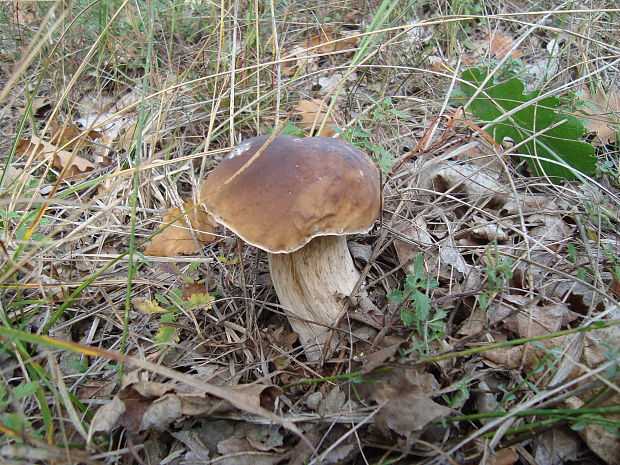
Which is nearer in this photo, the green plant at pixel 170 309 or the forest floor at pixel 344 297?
the forest floor at pixel 344 297

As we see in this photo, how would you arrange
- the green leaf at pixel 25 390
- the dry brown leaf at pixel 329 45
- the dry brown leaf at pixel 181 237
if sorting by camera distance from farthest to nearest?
1. the dry brown leaf at pixel 329 45
2. the dry brown leaf at pixel 181 237
3. the green leaf at pixel 25 390

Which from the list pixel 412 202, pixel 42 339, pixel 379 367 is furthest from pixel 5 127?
pixel 379 367

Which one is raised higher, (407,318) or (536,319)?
(407,318)

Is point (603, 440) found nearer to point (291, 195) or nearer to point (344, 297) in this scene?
point (344, 297)

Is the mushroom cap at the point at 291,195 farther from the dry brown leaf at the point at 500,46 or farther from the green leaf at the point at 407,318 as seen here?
the dry brown leaf at the point at 500,46

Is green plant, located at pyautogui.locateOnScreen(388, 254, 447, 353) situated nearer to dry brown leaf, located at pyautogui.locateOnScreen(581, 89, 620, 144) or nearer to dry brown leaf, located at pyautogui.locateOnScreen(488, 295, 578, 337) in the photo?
dry brown leaf, located at pyautogui.locateOnScreen(488, 295, 578, 337)

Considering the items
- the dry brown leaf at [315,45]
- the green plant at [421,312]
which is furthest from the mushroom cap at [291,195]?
the dry brown leaf at [315,45]

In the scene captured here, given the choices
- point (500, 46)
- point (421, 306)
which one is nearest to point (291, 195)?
point (421, 306)
